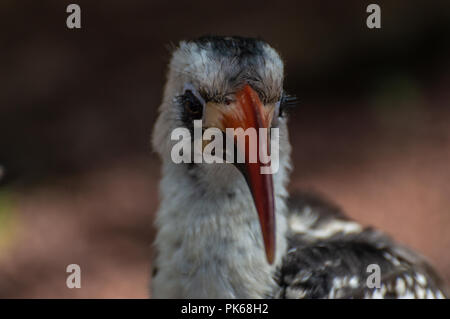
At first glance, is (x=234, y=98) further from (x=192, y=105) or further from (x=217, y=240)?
(x=217, y=240)

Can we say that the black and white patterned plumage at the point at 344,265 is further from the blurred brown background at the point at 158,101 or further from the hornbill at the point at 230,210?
the blurred brown background at the point at 158,101

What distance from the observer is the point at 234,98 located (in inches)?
96.6

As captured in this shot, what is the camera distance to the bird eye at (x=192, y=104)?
258 cm

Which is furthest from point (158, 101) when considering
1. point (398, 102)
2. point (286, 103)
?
point (286, 103)

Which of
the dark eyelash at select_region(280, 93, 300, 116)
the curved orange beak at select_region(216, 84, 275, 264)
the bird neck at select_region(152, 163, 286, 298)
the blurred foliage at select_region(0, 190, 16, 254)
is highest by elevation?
the dark eyelash at select_region(280, 93, 300, 116)

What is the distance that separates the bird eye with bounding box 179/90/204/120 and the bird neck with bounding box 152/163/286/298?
232 millimetres

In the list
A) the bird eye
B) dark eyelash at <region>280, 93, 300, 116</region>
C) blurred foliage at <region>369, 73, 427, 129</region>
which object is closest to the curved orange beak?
the bird eye

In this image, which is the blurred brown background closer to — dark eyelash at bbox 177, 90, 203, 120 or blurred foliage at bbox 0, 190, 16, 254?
blurred foliage at bbox 0, 190, 16, 254

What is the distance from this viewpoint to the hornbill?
2.48 metres

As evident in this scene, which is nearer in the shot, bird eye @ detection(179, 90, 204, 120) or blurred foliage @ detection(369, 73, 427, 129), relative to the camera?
bird eye @ detection(179, 90, 204, 120)

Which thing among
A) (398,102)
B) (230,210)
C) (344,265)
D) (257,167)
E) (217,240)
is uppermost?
(398,102)

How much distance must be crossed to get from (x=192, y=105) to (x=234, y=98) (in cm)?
23

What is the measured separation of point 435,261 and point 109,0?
425cm

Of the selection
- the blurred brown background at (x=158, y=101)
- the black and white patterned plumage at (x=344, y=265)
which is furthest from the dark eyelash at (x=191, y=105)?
the blurred brown background at (x=158, y=101)
